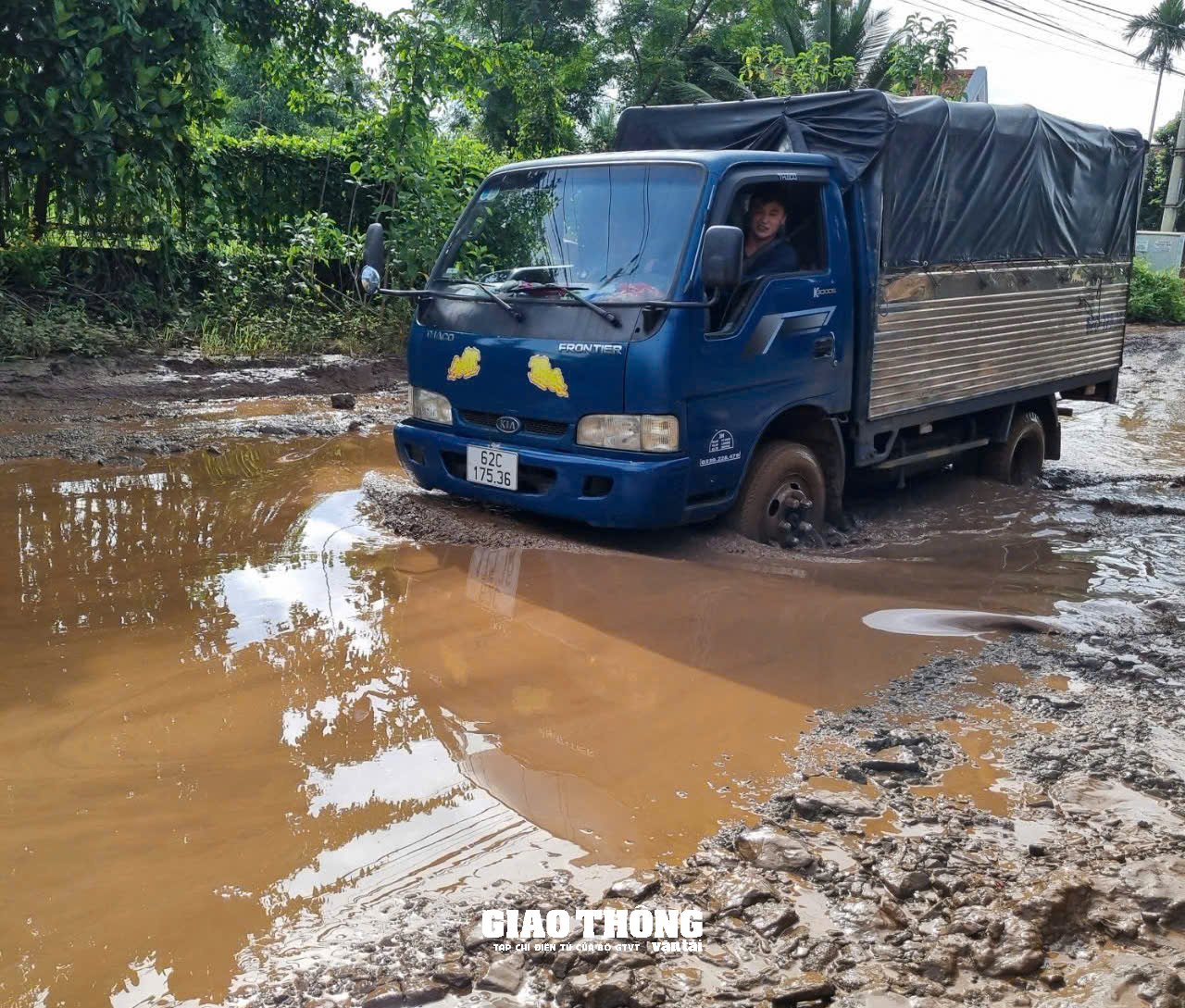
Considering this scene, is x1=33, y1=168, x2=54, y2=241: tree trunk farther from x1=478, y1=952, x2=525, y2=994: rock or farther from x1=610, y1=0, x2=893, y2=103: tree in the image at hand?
x1=610, y1=0, x2=893, y2=103: tree

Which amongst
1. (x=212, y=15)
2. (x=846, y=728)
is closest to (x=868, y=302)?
(x=846, y=728)

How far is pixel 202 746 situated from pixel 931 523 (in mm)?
5423

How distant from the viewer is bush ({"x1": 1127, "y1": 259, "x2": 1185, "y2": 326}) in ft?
78.5

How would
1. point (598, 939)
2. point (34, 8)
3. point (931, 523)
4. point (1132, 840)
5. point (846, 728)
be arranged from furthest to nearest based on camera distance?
point (34, 8)
point (931, 523)
point (846, 728)
point (1132, 840)
point (598, 939)

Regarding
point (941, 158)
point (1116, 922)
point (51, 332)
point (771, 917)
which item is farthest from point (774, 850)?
point (51, 332)

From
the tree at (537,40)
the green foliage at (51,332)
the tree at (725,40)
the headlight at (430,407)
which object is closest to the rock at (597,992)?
the headlight at (430,407)

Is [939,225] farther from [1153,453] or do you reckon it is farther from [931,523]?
[1153,453]

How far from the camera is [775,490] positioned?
6367mm

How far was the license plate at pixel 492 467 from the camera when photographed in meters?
5.95

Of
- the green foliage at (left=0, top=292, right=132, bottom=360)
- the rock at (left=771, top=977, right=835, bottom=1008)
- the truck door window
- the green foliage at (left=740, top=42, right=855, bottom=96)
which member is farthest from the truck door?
the green foliage at (left=740, top=42, right=855, bottom=96)

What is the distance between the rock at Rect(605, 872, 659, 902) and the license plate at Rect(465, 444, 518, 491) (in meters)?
3.15

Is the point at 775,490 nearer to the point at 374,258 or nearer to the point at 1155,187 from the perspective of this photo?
the point at 374,258

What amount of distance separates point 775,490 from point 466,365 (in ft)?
5.95

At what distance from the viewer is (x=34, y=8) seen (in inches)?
423
